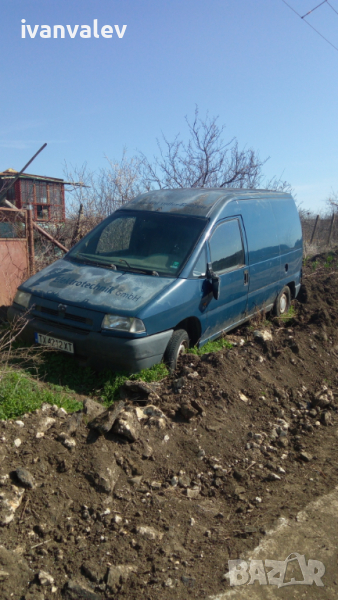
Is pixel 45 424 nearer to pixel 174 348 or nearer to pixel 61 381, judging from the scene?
pixel 61 381

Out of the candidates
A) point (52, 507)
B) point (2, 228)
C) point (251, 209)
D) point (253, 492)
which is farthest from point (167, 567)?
point (2, 228)

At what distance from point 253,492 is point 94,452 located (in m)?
1.19

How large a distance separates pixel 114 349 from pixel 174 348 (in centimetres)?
75

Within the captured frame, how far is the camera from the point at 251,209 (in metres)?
7.13

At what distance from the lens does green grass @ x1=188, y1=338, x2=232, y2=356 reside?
18.4 feet

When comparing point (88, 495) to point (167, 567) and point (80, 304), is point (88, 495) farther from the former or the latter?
point (80, 304)

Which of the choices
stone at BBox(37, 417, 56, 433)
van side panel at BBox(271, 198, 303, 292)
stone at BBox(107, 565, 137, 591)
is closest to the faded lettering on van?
stone at BBox(37, 417, 56, 433)

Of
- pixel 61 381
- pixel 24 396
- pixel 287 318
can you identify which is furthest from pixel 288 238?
pixel 24 396

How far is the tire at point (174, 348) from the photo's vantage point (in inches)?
201

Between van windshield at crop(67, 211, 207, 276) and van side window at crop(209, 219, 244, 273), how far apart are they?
0.94ft

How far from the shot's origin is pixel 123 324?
469 centimetres

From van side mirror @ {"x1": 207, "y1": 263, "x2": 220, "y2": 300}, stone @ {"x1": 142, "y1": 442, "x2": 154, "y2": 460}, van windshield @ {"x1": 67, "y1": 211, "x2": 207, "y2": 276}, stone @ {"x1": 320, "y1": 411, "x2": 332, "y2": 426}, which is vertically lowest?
stone @ {"x1": 320, "y1": 411, "x2": 332, "y2": 426}

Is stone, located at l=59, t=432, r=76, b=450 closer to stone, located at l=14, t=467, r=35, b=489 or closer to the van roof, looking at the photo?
stone, located at l=14, t=467, r=35, b=489

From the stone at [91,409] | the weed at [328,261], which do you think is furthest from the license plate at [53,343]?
the weed at [328,261]
